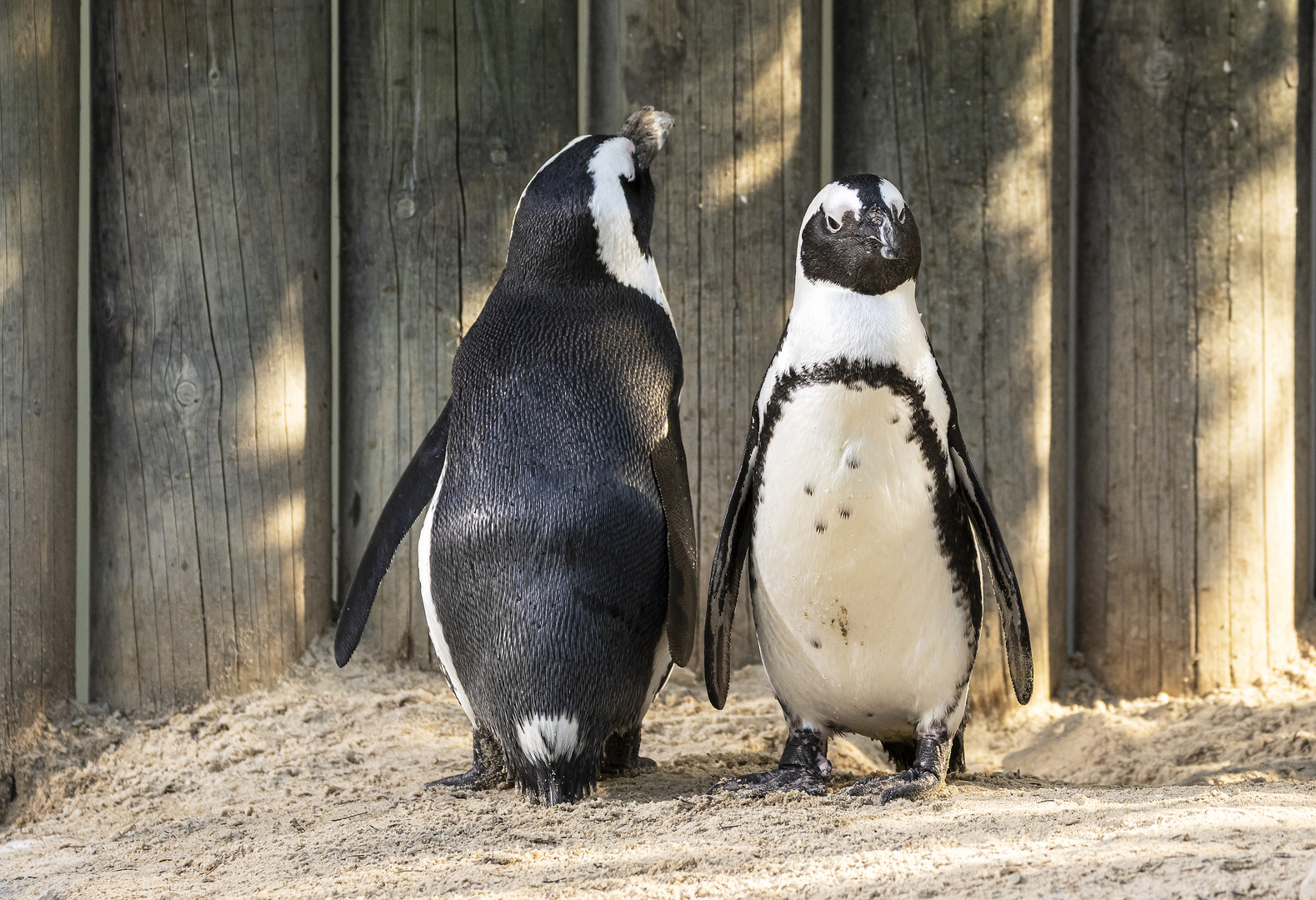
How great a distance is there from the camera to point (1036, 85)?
350cm

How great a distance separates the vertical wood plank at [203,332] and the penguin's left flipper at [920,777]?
1791 millimetres

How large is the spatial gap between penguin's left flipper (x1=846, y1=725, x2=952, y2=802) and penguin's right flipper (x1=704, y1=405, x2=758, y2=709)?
35 cm

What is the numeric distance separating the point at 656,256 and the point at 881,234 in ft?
4.08

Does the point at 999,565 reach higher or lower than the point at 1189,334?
lower

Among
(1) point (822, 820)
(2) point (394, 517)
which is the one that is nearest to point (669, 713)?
(2) point (394, 517)

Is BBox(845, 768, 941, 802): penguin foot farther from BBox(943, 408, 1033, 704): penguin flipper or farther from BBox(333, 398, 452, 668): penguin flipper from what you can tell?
BBox(333, 398, 452, 668): penguin flipper

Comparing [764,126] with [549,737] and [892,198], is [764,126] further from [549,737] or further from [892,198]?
[549,737]

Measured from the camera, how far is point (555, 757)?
2.45 meters

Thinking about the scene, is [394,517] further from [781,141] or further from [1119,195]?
[1119,195]

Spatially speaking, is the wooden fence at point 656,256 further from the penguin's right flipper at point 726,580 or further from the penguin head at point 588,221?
the penguin's right flipper at point 726,580

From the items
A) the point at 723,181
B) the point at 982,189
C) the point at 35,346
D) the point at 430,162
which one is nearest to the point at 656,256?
the point at 723,181

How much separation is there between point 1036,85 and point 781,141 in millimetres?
722

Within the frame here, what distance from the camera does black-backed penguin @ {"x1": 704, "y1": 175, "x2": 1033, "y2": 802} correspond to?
2352 mm

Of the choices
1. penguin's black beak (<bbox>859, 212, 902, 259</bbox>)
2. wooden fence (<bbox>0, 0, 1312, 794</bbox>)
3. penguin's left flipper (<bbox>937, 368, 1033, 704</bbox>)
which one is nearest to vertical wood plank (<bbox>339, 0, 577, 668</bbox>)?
wooden fence (<bbox>0, 0, 1312, 794</bbox>)
